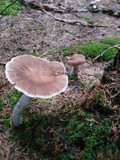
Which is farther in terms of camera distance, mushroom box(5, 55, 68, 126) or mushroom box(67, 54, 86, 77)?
mushroom box(67, 54, 86, 77)

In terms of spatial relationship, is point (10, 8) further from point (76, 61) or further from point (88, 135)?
point (88, 135)

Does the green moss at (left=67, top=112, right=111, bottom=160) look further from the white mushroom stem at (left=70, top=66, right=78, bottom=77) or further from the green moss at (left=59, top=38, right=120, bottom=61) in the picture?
the green moss at (left=59, top=38, right=120, bottom=61)

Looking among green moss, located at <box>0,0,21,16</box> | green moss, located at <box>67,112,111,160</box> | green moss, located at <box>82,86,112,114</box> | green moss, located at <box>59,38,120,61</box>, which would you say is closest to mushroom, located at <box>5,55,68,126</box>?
green moss, located at <box>82,86,112,114</box>

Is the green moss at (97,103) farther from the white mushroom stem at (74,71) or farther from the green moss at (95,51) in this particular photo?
the green moss at (95,51)

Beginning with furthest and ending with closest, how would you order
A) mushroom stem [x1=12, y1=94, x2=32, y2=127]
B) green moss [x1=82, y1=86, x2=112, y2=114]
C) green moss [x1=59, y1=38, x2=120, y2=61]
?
1. green moss [x1=59, y1=38, x2=120, y2=61]
2. mushroom stem [x1=12, y1=94, x2=32, y2=127]
3. green moss [x1=82, y1=86, x2=112, y2=114]

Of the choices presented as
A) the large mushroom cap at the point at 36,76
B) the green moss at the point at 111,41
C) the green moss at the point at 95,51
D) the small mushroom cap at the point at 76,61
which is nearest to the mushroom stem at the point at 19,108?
the large mushroom cap at the point at 36,76

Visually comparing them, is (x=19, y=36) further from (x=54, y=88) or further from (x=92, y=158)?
(x=92, y=158)

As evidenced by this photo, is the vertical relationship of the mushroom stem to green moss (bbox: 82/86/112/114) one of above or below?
below

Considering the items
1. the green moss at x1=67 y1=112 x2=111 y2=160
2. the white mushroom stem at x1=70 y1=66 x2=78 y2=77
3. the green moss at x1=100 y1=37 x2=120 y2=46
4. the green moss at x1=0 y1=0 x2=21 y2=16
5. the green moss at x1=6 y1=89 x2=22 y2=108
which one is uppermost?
the green moss at x1=0 y1=0 x2=21 y2=16
